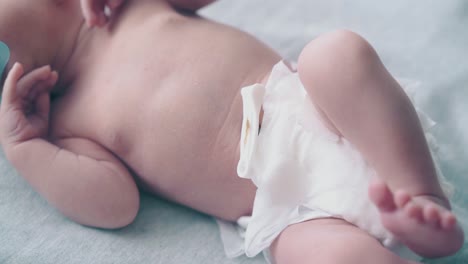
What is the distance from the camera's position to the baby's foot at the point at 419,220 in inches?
26.5

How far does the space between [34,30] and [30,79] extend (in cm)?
10

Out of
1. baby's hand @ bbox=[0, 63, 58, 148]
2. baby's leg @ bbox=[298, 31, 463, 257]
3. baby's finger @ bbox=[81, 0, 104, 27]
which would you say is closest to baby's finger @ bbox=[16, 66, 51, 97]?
baby's hand @ bbox=[0, 63, 58, 148]

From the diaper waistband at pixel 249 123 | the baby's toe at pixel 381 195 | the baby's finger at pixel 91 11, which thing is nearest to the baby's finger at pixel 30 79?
the baby's finger at pixel 91 11

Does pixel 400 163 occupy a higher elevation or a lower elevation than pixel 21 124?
higher

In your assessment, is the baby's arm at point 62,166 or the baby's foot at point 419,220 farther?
the baby's arm at point 62,166

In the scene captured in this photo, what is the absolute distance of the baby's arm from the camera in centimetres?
95

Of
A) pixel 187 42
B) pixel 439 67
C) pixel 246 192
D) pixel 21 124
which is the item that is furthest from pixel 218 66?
pixel 439 67

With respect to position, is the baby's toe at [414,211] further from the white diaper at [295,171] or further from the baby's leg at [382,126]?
the white diaper at [295,171]

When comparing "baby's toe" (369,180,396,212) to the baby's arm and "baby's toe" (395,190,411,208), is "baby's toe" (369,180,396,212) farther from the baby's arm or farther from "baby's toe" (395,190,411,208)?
the baby's arm

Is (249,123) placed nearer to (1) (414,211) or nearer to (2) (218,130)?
(2) (218,130)

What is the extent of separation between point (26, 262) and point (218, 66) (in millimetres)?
437

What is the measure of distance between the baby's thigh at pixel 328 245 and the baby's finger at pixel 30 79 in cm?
51

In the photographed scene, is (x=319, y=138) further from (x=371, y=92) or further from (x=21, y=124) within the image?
(x=21, y=124)

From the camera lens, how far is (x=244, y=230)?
0.97m
